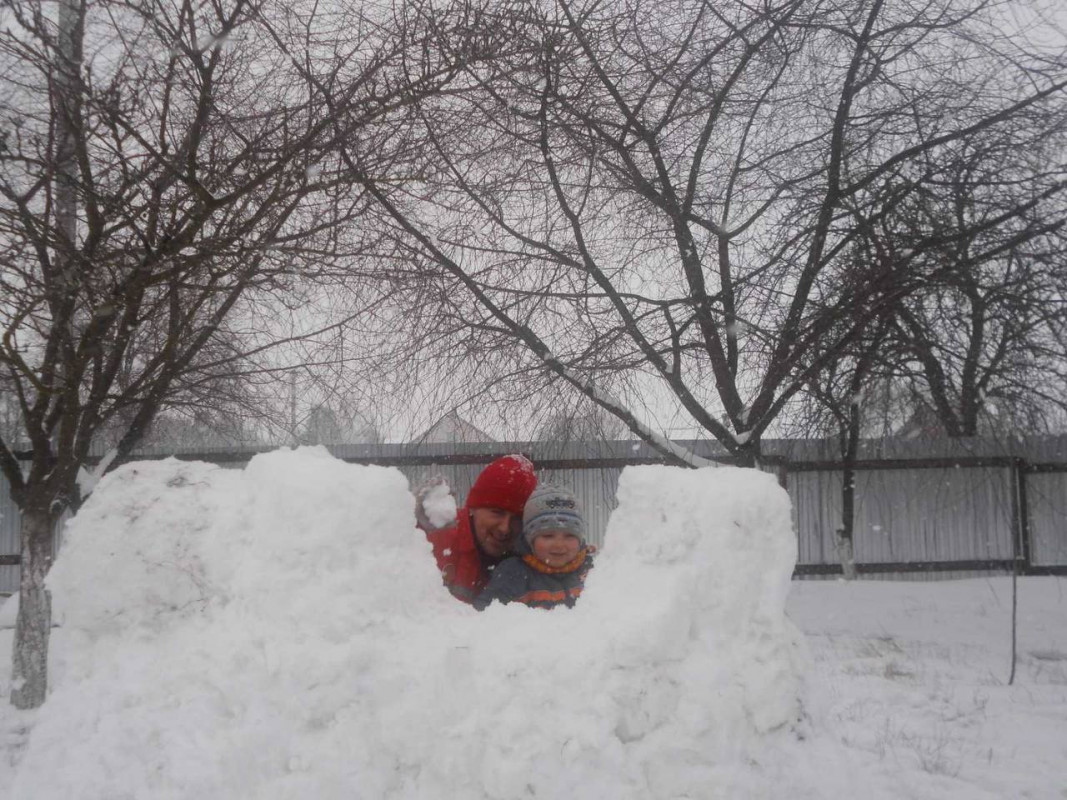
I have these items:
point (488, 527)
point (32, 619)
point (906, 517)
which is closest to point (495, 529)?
point (488, 527)

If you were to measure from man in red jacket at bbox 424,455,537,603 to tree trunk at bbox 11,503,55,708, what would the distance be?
7.32 feet

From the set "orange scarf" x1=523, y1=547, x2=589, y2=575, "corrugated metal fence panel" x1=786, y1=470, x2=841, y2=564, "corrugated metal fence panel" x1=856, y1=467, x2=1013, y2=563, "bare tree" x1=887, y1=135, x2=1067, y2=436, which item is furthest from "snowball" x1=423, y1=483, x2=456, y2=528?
"corrugated metal fence panel" x1=856, y1=467, x2=1013, y2=563

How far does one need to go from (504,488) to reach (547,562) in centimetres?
92

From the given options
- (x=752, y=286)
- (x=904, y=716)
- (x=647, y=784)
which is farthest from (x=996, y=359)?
(x=647, y=784)

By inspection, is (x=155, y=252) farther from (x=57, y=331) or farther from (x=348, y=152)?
(x=348, y=152)

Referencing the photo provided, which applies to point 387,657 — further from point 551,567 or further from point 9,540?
point 9,540

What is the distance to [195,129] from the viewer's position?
387 cm

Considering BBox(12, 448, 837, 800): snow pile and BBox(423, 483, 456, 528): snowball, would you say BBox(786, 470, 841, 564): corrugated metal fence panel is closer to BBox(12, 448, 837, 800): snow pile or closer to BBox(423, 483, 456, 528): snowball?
BBox(423, 483, 456, 528): snowball

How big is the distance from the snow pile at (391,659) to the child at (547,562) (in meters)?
0.67

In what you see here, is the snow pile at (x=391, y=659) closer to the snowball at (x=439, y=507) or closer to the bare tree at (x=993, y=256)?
the snowball at (x=439, y=507)

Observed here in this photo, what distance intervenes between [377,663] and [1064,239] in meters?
5.35

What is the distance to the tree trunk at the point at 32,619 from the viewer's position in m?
4.60

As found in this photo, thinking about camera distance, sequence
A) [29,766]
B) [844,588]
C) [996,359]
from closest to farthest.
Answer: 1. [29,766]
2. [996,359]
3. [844,588]

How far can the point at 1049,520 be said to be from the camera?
10938 mm
